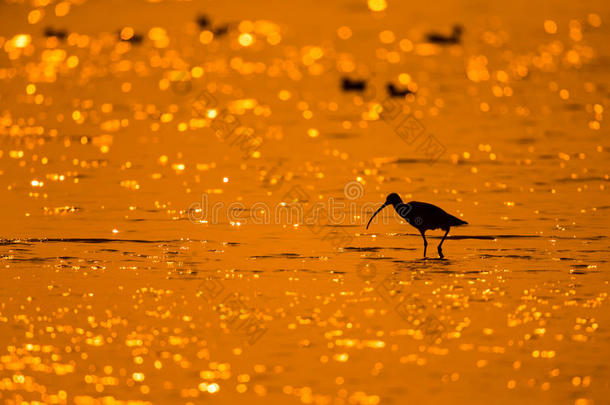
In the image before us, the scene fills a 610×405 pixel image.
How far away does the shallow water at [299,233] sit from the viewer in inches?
514

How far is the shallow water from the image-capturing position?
13047 mm

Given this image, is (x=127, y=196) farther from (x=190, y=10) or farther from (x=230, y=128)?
(x=190, y=10)

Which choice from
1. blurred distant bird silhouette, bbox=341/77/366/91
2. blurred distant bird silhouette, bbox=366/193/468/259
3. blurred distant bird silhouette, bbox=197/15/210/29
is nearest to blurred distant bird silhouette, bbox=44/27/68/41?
blurred distant bird silhouette, bbox=197/15/210/29

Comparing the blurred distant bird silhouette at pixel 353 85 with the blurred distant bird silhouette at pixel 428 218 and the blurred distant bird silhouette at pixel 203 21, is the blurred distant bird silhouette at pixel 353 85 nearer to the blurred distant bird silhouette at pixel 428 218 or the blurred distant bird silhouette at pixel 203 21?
the blurred distant bird silhouette at pixel 428 218

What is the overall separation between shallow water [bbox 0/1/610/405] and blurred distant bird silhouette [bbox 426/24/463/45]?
6.85m

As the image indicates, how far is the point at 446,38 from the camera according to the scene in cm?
5959

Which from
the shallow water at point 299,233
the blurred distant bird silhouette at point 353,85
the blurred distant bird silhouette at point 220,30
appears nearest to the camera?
the shallow water at point 299,233

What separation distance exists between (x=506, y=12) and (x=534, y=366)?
6146 cm

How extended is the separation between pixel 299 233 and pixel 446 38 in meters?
39.7

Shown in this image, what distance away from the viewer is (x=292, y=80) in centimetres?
4647

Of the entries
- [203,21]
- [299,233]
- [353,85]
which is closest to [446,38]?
[203,21]

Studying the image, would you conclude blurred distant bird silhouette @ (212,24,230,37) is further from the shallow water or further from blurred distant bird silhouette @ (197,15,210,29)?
the shallow water

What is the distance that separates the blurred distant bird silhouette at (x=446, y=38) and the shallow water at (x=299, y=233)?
6.85 meters

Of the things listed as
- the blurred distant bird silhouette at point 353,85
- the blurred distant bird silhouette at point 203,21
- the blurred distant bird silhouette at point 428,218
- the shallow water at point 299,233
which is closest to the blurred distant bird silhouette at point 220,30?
the blurred distant bird silhouette at point 203,21
